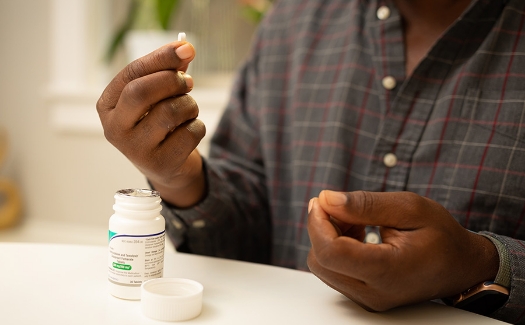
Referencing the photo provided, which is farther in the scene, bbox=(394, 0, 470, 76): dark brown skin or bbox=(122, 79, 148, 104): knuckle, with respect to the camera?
bbox=(394, 0, 470, 76): dark brown skin

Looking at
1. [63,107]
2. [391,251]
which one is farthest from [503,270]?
[63,107]

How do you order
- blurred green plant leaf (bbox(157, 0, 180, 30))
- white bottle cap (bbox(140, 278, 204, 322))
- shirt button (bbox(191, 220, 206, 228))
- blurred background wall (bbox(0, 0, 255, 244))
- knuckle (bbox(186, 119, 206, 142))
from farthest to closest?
blurred background wall (bbox(0, 0, 255, 244))
blurred green plant leaf (bbox(157, 0, 180, 30))
shirt button (bbox(191, 220, 206, 228))
knuckle (bbox(186, 119, 206, 142))
white bottle cap (bbox(140, 278, 204, 322))

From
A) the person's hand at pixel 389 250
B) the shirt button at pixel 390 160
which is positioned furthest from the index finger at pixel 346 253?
the shirt button at pixel 390 160

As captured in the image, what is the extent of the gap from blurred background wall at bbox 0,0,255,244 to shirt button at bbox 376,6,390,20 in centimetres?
91

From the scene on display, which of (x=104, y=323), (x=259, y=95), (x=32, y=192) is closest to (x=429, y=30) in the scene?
(x=259, y=95)

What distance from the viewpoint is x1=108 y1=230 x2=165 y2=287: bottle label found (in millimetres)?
570

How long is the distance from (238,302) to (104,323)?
0.46ft

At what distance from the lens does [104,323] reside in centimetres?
50

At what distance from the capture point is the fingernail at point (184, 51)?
0.59m

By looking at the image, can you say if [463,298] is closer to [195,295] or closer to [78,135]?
[195,295]

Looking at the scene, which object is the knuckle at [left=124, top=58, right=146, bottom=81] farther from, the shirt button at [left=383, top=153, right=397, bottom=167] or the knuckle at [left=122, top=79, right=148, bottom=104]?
the shirt button at [left=383, top=153, right=397, bottom=167]

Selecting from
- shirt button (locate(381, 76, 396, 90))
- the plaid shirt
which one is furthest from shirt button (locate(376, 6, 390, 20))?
shirt button (locate(381, 76, 396, 90))

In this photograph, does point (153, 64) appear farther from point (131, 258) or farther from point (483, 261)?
point (483, 261)

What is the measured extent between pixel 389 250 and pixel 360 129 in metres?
0.41
